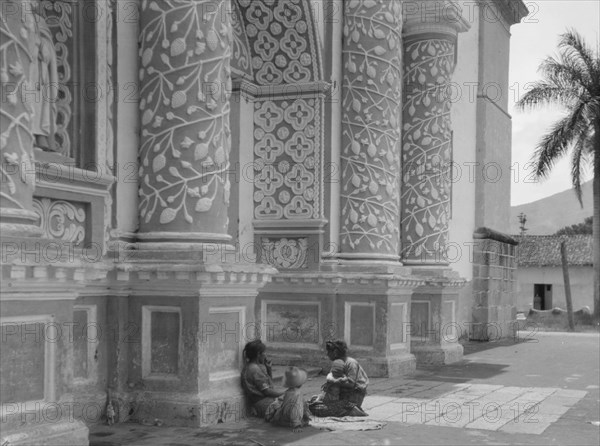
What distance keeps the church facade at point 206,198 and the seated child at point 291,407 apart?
409 mm

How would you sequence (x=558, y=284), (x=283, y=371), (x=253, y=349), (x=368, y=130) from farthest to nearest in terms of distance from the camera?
1. (x=558, y=284)
2. (x=368, y=130)
3. (x=283, y=371)
4. (x=253, y=349)

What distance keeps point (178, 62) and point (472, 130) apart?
12.2m

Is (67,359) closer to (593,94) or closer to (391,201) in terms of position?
(391,201)

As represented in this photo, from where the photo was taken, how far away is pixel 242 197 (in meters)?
11.0

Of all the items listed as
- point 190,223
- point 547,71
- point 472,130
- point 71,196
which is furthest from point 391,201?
point 547,71

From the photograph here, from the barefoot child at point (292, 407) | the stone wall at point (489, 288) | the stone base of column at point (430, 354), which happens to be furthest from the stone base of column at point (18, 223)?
the stone wall at point (489, 288)

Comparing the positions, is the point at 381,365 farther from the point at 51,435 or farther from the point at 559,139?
the point at 559,139

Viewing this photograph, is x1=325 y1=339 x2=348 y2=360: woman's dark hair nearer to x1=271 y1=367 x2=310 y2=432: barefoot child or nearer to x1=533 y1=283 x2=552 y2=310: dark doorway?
x1=271 y1=367 x2=310 y2=432: barefoot child

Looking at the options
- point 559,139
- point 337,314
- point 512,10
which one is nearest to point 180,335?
point 337,314

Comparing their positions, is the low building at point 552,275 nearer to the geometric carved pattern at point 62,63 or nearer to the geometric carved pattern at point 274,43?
the geometric carved pattern at point 274,43

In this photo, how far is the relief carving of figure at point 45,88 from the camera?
6723mm

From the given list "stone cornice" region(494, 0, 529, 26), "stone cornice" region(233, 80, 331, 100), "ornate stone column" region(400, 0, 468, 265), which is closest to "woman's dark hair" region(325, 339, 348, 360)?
"stone cornice" region(233, 80, 331, 100)

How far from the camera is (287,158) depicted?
11.1 m

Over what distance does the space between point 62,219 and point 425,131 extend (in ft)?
24.6
